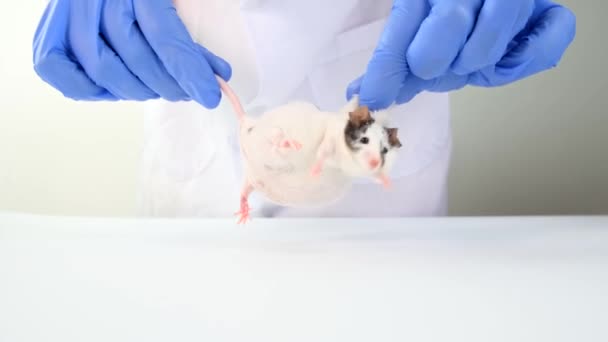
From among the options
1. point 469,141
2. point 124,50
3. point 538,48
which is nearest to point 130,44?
point 124,50

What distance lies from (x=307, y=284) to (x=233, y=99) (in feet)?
0.92

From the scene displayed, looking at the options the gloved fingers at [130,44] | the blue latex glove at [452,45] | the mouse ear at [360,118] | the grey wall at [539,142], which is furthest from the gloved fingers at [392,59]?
the grey wall at [539,142]

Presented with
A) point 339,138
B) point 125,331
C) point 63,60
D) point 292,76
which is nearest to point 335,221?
point 292,76

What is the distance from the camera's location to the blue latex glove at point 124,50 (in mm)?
737

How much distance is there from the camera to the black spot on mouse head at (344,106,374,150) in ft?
1.98

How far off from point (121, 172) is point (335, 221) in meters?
0.62

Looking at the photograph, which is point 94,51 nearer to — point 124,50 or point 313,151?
point 124,50

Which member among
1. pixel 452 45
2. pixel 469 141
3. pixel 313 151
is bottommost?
pixel 469 141

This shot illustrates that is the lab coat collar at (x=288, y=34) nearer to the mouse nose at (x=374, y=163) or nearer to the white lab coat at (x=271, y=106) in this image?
the white lab coat at (x=271, y=106)

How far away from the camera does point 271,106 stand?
3.03ft

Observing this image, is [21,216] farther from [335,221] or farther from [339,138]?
[339,138]

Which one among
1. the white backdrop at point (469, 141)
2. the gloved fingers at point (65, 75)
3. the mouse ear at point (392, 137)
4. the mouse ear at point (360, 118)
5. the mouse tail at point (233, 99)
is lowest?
the white backdrop at point (469, 141)

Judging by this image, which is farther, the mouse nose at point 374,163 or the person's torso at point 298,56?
the person's torso at point 298,56

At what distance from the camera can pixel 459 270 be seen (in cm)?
58
